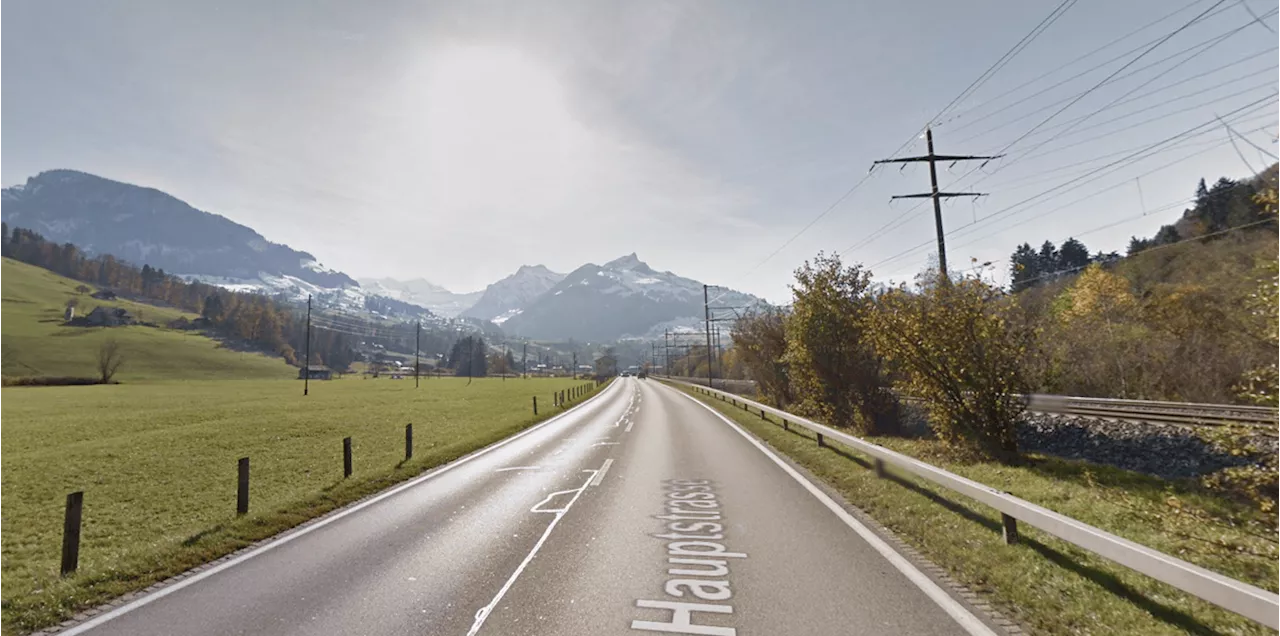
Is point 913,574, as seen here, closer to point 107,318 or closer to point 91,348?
point 91,348

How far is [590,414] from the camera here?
31250 mm

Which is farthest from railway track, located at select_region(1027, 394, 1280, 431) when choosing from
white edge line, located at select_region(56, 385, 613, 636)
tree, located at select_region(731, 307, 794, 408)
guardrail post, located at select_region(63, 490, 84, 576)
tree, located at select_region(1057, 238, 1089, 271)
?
tree, located at select_region(1057, 238, 1089, 271)

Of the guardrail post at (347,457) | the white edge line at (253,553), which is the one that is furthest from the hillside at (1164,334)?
the guardrail post at (347,457)

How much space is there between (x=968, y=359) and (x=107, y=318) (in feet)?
640

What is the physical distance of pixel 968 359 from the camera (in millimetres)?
13703

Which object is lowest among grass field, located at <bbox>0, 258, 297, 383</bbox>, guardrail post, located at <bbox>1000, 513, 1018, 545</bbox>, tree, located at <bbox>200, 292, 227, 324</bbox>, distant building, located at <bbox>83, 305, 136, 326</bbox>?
guardrail post, located at <bbox>1000, 513, 1018, 545</bbox>

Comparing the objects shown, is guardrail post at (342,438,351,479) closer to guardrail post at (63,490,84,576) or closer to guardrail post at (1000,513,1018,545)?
guardrail post at (63,490,84,576)

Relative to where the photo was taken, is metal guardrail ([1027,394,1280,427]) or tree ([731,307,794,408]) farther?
tree ([731,307,794,408])

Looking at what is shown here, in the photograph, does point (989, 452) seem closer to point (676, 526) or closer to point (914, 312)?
point (914, 312)

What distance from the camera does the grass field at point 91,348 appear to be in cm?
9869

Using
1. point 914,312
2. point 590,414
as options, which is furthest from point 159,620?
point 590,414

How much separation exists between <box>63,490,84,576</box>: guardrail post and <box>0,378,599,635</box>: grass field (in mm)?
201

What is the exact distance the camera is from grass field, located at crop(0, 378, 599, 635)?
6.69m

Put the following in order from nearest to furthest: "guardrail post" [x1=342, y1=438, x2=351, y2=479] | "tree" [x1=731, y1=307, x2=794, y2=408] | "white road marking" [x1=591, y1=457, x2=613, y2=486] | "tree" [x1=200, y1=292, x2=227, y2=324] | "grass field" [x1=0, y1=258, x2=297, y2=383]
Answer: "white road marking" [x1=591, y1=457, x2=613, y2=486] → "guardrail post" [x1=342, y1=438, x2=351, y2=479] → "tree" [x1=731, y1=307, x2=794, y2=408] → "grass field" [x1=0, y1=258, x2=297, y2=383] → "tree" [x1=200, y1=292, x2=227, y2=324]
